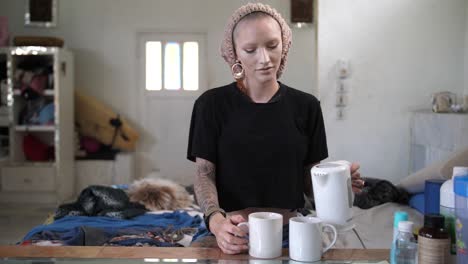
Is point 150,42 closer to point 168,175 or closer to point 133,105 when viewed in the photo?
point 133,105

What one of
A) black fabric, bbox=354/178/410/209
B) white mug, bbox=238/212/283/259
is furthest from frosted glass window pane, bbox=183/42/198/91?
white mug, bbox=238/212/283/259

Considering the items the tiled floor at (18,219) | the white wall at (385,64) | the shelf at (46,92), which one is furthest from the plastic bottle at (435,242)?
the shelf at (46,92)

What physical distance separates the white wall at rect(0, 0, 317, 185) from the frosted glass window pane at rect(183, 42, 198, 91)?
6.2 inches

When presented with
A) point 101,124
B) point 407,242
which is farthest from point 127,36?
point 407,242

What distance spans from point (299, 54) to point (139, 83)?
1.88 m

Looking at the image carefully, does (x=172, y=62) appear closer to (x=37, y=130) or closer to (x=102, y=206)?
(x=37, y=130)

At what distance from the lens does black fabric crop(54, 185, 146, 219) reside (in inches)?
132

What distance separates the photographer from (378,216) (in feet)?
10.4

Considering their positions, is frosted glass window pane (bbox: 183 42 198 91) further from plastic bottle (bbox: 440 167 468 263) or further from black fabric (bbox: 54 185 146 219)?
plastic bottle (bbox: 440 167 468 263)

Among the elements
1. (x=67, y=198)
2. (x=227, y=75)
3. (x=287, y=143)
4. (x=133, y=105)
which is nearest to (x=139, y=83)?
(x=133, y=105)

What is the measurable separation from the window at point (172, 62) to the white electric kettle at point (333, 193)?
183 inches

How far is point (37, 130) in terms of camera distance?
5270 mm

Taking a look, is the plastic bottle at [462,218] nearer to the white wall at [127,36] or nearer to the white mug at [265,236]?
the white mug at [265,236]

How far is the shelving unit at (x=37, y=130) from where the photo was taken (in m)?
5.10
